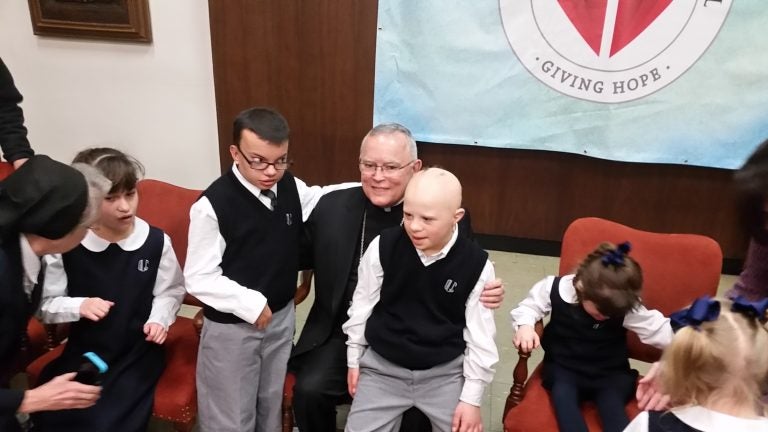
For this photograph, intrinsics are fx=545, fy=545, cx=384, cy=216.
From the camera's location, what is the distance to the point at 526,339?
1.76 metres

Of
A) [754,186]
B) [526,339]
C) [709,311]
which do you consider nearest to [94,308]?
[526,339]

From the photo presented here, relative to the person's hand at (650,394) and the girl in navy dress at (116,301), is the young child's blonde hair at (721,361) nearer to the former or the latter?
the person's hand at (650,394)

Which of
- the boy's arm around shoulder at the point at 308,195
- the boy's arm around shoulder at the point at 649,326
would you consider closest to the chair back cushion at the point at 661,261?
the boy's arm around shoulder at the point at 649,326

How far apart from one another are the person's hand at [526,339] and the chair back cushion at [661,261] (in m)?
0.33

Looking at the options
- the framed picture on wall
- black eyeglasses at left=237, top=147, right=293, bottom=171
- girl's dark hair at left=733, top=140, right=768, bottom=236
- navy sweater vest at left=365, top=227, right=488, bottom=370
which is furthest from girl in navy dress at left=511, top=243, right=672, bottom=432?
the framed picture on wall

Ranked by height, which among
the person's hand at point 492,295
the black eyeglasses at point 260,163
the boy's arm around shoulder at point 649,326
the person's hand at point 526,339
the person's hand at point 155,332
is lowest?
the person's hand at point 155,332

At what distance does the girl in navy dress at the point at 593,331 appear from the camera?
1.69 m

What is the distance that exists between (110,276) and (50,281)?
0.17 metres

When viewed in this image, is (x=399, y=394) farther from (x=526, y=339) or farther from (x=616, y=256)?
(x=616, y=256)

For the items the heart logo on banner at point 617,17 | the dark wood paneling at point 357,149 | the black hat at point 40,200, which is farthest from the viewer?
the dark wood paneling at point 357,149

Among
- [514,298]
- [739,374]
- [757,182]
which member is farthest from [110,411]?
[514,298]

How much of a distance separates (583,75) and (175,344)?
102 inches

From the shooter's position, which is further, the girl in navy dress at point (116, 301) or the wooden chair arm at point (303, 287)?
the wooden chair arm at point (303, 287)

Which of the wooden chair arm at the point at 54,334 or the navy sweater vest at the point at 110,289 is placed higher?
the navy sweater vest at the point at 110,289
